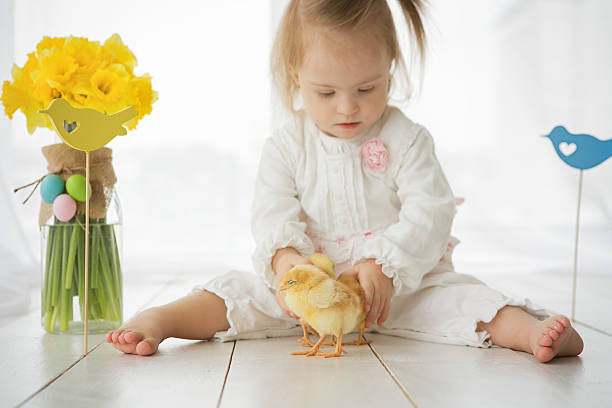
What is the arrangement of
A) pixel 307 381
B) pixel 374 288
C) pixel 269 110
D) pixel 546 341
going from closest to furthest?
pixel 307 381, pixel 546 341, pixel 374 288, pixel 269 110

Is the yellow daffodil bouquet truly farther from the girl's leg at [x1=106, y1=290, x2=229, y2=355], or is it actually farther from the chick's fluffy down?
the chick's fluffy down

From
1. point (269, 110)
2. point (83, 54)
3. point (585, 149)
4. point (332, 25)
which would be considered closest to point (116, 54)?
point (83, 54)

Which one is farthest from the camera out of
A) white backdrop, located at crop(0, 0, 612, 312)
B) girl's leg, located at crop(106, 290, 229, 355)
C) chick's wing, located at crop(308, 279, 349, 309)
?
white backdrop, located at crop(0, 0, 612, 312)

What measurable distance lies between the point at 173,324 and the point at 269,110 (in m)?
1.43

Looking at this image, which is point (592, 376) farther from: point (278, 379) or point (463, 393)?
point (278, 379)

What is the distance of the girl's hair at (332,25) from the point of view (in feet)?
4.20

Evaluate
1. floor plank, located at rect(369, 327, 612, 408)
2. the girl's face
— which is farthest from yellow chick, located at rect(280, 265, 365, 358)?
the girl's face

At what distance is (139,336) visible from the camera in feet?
3.78

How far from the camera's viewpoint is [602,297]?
182 cm

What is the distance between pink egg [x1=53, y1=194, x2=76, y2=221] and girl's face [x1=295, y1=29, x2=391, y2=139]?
1.74 ft

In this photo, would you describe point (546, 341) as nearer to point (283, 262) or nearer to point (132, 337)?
point (283, 262)

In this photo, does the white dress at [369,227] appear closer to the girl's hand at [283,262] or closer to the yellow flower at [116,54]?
the girl's hand at [283,262]

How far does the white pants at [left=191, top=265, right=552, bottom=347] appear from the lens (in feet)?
4.07

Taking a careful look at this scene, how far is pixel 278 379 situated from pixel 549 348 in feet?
1.55
